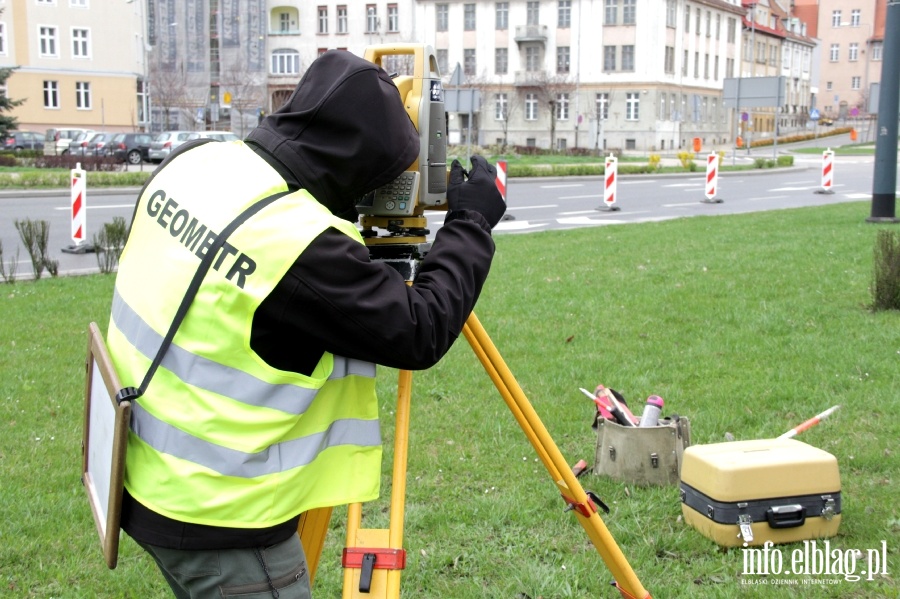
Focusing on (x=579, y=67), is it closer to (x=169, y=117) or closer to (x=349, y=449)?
(x=169, y=117)

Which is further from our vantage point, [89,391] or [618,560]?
[618,560]

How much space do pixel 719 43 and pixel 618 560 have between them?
241ft

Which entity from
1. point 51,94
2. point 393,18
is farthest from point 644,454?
→ point 393,18

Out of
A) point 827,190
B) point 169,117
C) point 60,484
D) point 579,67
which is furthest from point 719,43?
point 60,484

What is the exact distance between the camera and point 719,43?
232ft

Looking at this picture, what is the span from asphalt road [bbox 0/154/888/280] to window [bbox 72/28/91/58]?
39.8m

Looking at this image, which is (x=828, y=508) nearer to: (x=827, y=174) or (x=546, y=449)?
(x=546, y=449)

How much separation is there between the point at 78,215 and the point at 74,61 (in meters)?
51.4

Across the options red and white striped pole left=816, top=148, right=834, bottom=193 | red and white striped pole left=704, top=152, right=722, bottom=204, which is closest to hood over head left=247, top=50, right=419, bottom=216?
red and white striped pole left=704, top=152, right=722, bottom=204

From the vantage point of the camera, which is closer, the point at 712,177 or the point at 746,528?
the point at 746,528

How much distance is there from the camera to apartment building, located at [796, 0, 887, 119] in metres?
93.3

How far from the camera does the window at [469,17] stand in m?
66.2

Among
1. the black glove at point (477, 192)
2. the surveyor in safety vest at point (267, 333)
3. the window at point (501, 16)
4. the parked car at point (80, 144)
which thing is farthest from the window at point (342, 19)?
the surveyor in safety vest at point (267, 333)

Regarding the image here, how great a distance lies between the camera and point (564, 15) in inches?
2530
